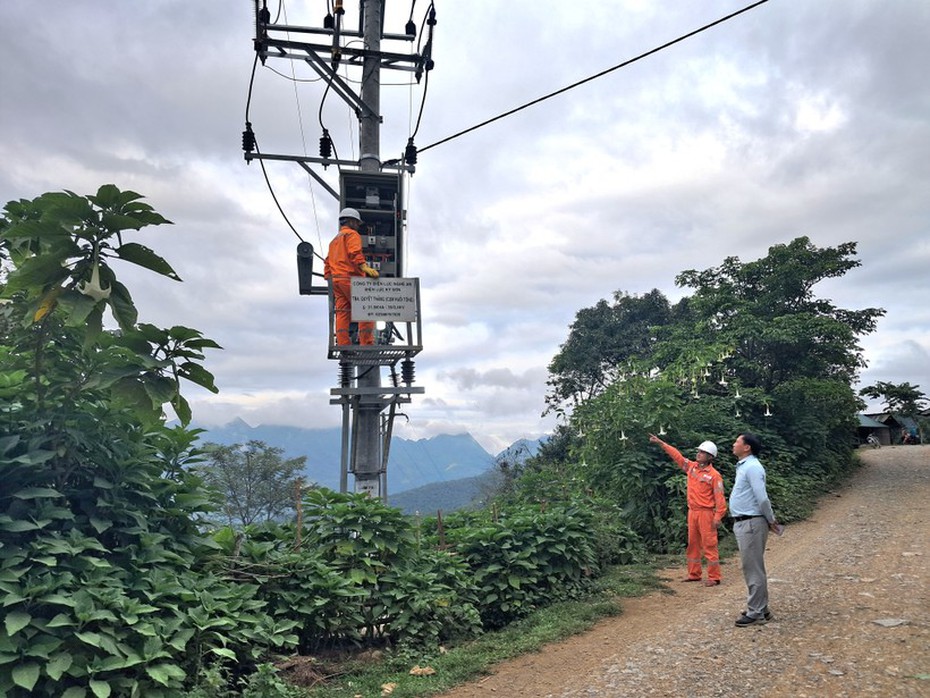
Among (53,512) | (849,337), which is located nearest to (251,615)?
(53,512)

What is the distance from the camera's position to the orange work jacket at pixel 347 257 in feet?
28.8

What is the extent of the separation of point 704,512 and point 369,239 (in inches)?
249

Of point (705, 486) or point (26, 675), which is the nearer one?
point (26, 675)

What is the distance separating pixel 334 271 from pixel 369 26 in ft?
13.6

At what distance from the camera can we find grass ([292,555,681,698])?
537cm

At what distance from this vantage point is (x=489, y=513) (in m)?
8.52

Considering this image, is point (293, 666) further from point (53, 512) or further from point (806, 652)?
point (806, 652)

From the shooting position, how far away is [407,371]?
928 centimetres

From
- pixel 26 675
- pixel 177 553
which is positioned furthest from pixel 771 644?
pixel 26 675

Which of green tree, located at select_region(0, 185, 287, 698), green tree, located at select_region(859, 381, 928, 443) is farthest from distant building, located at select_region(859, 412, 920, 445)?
green tree, located at select_region(0, 185, 287, 698)

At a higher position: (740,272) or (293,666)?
(740,272)

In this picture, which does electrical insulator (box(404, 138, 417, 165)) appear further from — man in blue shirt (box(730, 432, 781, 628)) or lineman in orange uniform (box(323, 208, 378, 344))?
man in blue shirt (box(730, 432, 781, 628))

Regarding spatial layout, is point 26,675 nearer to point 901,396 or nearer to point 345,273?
point 345,273

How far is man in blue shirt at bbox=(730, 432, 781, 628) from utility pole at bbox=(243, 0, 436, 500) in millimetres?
4439
